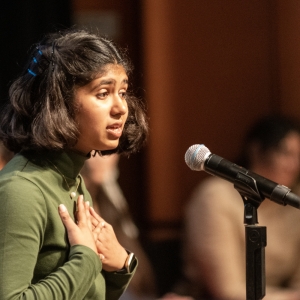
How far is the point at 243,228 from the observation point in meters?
3.44

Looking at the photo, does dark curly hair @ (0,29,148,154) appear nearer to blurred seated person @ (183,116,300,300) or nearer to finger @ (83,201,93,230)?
finger @ (83,201,93,230)

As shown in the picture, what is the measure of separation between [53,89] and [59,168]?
0.20 meters

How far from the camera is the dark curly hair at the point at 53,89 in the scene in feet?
5.60

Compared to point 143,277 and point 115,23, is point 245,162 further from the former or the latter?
point 115,23

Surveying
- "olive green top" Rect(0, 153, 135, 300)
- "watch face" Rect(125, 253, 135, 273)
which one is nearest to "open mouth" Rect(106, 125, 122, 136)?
"olive green top" Rect(0, 153, 135, 300)

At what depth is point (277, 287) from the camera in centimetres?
347

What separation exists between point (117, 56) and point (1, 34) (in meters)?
2.03

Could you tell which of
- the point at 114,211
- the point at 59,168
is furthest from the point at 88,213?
the point at 114,211

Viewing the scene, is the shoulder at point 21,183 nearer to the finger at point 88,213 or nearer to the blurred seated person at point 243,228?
the finger at point 88,213

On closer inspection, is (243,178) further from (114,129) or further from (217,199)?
(217,199)

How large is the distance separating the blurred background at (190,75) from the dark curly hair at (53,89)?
8.14 feet

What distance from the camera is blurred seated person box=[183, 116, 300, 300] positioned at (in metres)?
3.37

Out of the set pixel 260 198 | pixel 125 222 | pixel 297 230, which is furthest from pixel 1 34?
pixel 260 198

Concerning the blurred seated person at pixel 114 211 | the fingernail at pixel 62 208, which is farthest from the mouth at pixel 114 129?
the blurred seated person at pixel 114 211
